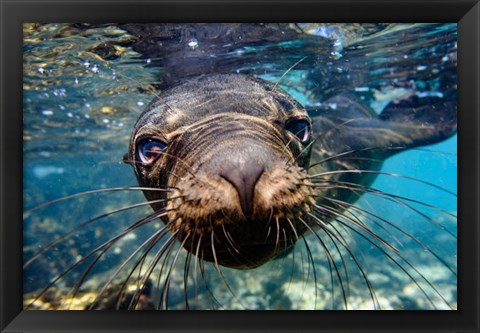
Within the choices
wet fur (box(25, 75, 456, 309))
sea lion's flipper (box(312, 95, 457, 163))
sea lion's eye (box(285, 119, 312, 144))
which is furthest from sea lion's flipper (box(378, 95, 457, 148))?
sea lion's eye (box(285, 119, 312, 144))

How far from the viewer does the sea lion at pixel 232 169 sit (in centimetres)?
171

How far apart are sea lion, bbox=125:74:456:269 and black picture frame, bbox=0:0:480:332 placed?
0.66 meters

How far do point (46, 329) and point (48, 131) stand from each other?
9.11 m

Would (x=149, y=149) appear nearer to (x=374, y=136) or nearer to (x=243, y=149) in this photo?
(x=243, y=149)

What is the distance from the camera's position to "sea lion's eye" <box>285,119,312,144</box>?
9.16 feet

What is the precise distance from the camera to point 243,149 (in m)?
1.88

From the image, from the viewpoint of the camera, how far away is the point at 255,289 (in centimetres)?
613

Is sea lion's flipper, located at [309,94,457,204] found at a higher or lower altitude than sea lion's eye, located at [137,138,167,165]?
lower

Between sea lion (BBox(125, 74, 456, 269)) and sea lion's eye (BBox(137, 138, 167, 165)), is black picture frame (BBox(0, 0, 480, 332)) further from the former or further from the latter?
sea lion's eye (BBox(137, 138, 167, 165))
